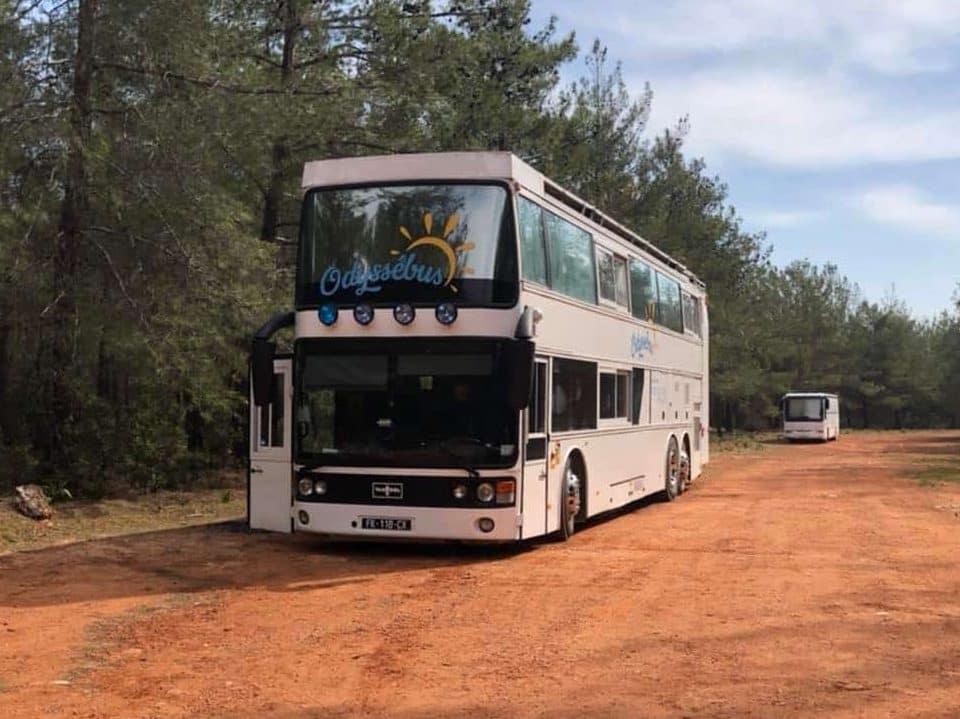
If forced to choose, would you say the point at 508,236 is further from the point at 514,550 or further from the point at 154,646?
the point at 154,646

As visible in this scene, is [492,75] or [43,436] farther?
[492,75]

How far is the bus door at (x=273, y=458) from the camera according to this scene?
13.2 m

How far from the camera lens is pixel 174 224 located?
17.3 m

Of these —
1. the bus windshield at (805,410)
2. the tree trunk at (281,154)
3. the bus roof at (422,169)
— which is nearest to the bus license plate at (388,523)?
the bus roof at (422,169)

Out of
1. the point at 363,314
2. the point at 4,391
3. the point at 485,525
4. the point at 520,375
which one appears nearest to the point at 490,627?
the point at 485,525

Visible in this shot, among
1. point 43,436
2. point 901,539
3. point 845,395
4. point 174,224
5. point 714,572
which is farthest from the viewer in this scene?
point 845,395

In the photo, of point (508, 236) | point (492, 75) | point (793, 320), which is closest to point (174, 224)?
point (508, 236)

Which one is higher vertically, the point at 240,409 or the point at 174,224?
the point at 174,224

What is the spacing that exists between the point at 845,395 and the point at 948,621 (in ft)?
252

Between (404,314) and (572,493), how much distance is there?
3671 mm

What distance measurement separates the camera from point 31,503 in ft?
51.7

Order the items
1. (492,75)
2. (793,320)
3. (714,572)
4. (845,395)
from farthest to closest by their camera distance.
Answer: (845,395) < (793,320) < (492,75) < (714,572)

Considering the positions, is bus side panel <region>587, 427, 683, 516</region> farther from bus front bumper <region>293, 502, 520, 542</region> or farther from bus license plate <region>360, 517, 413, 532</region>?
bus license plate <region>360, 517, 413, 532</region>

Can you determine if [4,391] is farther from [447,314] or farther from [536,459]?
[536,459]
